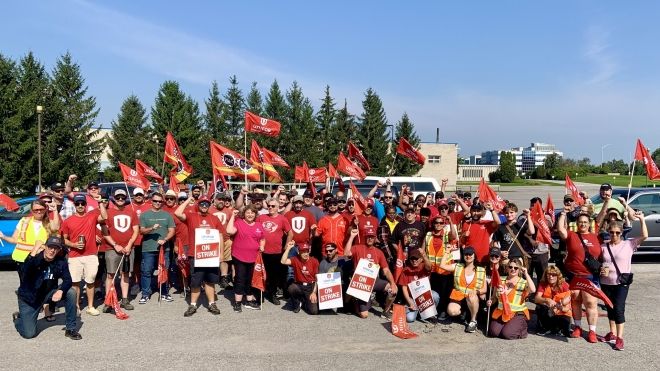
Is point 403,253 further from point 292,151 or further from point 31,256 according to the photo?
point 292,151

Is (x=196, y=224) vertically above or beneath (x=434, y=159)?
beneath

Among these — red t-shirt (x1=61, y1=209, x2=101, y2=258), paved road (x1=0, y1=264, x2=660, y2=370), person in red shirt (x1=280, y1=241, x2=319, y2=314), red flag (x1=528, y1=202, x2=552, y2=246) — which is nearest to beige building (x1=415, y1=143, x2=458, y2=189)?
red flag (x1=528, y1=202, x2=552, y2=246)

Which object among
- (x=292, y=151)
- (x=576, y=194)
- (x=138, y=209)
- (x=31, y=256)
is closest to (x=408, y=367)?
(x=31, y=256)

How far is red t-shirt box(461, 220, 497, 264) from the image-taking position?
8.08 m

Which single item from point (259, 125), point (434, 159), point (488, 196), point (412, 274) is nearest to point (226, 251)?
point (412, 274)

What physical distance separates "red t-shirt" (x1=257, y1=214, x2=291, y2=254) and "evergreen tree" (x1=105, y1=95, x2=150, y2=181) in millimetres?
→ 38094

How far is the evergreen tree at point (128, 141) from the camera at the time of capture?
1729 inches

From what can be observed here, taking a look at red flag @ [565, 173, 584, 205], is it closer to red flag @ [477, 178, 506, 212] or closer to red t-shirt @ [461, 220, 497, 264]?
red flag @ [477, 178, 506, 212]

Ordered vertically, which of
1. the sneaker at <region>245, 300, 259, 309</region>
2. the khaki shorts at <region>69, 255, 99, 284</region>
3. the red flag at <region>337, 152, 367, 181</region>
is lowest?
the sneaker at <region>245, 300, 259, 309</region>

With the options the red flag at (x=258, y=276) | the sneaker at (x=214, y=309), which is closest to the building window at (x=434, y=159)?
the red flag at (x=258, y=276)

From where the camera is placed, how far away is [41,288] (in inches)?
267

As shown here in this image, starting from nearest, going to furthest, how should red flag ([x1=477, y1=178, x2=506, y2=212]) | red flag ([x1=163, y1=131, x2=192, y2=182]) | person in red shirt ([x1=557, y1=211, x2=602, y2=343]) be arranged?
person in red shirt ([x1=557, y1=211, x2=602, y2=343]) < red flag ([x1=477, y1=178, x2=506, y2=212]) < red flag ([x1=163, y1=131, x2=192, y2=182])

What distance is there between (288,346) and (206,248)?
242cm

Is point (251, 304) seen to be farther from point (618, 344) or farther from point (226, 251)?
point (618, 344)
